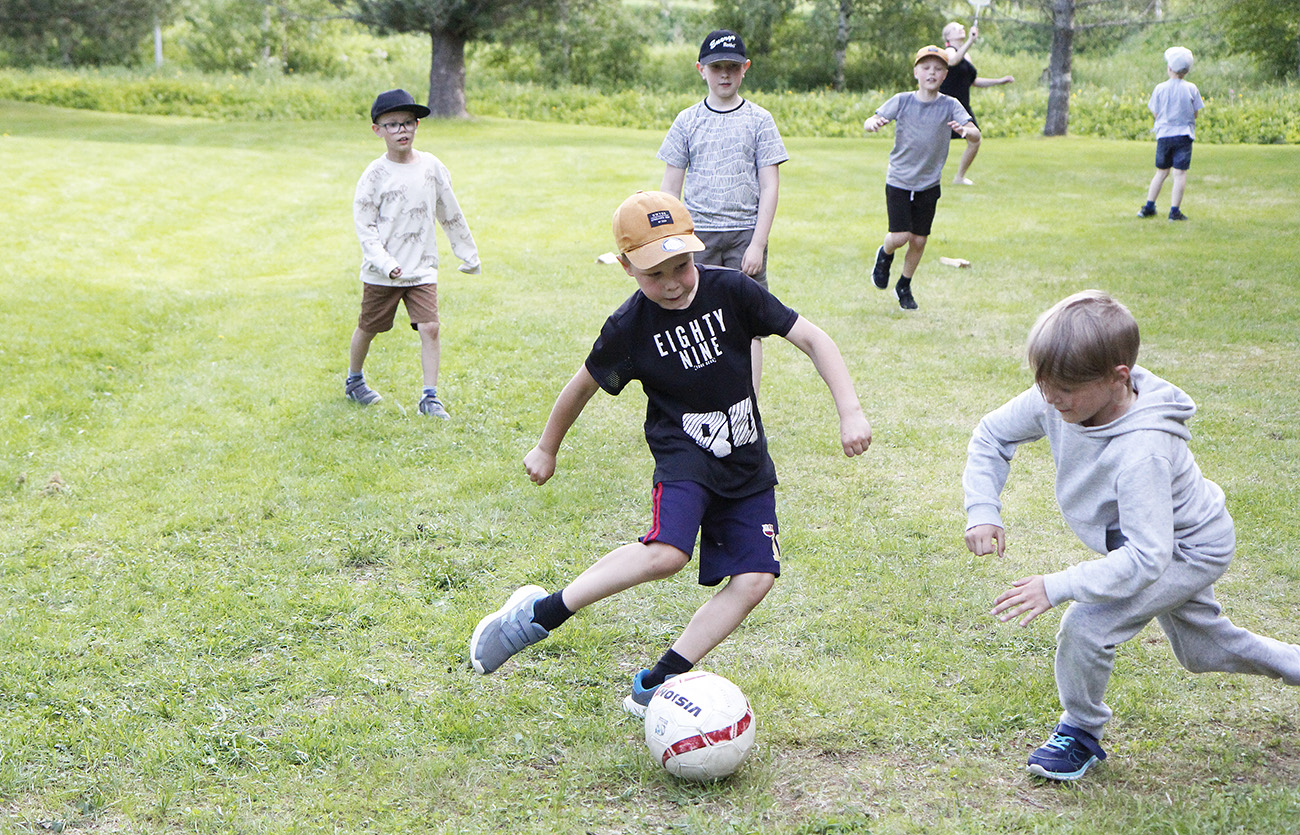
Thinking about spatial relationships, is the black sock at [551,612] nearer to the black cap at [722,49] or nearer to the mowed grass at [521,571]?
the mowed grass at [521,571]

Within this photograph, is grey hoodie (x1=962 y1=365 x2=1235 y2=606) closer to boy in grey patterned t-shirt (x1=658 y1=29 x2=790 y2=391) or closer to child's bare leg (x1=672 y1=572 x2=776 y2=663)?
child's bare leg (x1=672 y1=572 x2=776 y2=663)

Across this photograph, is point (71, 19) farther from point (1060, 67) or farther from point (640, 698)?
point (640, 698)

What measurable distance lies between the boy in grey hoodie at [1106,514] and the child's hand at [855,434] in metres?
0.31

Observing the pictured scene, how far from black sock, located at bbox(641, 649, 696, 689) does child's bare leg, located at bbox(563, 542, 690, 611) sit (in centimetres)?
28

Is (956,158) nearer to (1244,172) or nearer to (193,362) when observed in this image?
(1244,172)

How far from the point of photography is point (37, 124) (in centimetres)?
2320

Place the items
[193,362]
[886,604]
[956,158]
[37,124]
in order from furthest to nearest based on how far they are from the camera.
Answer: [37,124] < [956,158] < [193,362] < [886,604]

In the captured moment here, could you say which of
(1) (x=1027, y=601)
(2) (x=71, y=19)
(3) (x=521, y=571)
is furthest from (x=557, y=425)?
(2) (x=71, y=19)

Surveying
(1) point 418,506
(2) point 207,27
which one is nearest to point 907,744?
(1) point 418,506

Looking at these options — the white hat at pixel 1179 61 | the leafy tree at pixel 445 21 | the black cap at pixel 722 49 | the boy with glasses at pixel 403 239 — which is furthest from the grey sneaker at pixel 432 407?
the leafy tree at pixel 445 21

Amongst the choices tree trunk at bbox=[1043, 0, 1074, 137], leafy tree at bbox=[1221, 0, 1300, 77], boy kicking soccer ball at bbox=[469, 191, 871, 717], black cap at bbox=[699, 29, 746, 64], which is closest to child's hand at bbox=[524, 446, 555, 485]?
boy kicking soccer ball at bbox=[469, 191, 871, 717]

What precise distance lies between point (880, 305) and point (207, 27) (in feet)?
121

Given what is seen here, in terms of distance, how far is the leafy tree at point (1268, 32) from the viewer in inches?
1166

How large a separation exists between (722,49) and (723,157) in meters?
0.62
